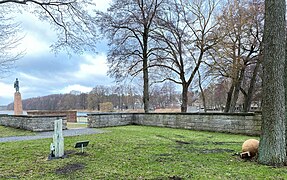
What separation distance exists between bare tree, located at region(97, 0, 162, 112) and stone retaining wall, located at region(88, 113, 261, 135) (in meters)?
2.00

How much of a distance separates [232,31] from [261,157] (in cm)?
1303

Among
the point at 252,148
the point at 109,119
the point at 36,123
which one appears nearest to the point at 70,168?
the point at 252,148

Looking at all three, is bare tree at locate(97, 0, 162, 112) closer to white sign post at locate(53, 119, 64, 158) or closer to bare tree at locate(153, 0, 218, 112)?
bare tree at locate(153, 0, 218, 112)

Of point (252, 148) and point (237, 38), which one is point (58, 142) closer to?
point (252, 148)

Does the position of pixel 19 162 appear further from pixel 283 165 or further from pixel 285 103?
pixel 285 103

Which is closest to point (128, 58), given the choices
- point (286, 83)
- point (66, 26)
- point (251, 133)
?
point (66, 26)

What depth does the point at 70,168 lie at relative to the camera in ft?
14.5

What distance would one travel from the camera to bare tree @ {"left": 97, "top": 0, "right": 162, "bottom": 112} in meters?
15.2

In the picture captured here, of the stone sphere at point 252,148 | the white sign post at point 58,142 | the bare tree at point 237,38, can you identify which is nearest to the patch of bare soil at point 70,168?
the white sign post at point 58,142

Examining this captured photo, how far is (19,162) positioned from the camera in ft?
15.9

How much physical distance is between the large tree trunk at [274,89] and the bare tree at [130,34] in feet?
37.3

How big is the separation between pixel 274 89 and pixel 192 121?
690cm

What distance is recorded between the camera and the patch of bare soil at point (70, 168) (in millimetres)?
4191

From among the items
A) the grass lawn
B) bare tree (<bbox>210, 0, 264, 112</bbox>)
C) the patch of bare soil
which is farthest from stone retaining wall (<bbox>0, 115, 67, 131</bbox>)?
bare tree (<bbox>210, 0, 264, 112</bbox>)
